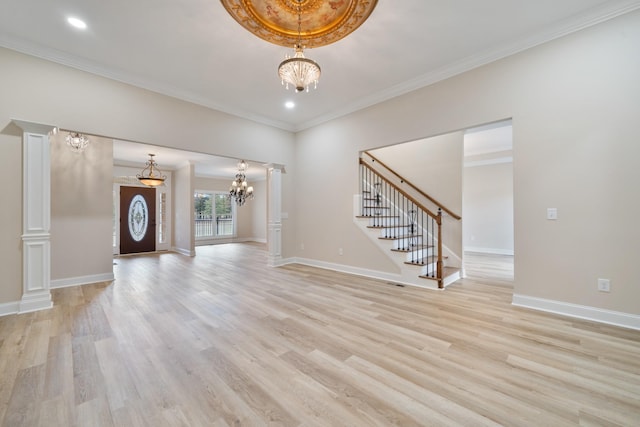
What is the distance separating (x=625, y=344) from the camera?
233 cm

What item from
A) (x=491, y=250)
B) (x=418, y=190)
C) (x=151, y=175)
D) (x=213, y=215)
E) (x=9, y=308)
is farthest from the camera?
(x=213, y=215)

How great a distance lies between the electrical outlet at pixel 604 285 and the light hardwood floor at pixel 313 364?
38 cm

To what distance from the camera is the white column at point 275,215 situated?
19.4 ft

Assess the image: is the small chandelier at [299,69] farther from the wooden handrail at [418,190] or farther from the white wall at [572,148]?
the wooden handrail at [418,190]

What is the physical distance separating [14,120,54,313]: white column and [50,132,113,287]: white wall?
4.57ft

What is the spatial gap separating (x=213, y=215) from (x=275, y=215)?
6280 mm

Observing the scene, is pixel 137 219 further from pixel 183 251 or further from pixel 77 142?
pixel 77 142

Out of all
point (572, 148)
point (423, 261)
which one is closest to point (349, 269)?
point (423, 261)

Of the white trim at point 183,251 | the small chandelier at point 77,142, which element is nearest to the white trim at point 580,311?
the small chandelier at point 77,142

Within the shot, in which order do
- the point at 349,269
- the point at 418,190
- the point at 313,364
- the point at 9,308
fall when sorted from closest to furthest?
1. the point at 313,364
2. the point at 9,308
3. the point at 349,269
4. the point at 418,190

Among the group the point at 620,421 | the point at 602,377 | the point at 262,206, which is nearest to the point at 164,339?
the point at 620,421

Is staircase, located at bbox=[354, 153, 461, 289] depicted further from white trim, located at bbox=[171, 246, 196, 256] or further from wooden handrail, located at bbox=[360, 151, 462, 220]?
white trim, located at bbox=[171, 246, 196, 256]

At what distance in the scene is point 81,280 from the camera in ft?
15.0

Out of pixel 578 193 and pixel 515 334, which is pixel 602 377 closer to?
pixel 515 334
